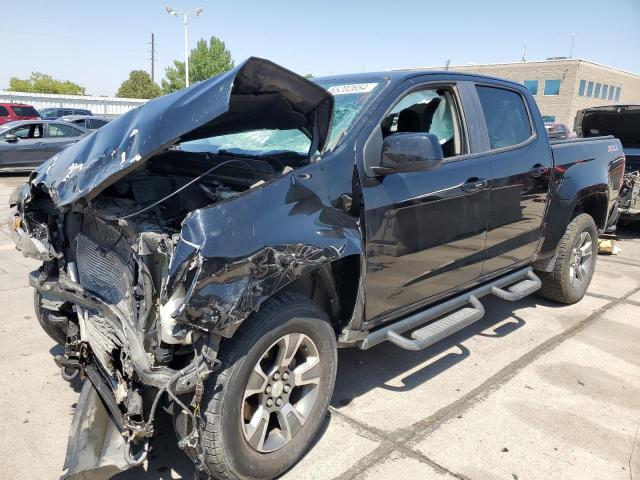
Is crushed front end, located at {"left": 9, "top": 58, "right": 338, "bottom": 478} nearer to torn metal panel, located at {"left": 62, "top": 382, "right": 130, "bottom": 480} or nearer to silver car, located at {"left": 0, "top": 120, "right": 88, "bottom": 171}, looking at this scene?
torn metal panel, located at {"left": 62, "top": 382, "right": 130, "bottom": 480}

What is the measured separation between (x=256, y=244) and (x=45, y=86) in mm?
85754

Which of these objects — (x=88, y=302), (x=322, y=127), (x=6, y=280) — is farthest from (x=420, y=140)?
(x=6, y=280)

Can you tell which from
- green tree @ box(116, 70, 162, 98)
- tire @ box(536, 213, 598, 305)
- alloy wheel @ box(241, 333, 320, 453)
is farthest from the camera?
green tree @ box(116, 70, 162, 98)

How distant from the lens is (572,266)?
5.21m

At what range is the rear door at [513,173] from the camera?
3893 mm

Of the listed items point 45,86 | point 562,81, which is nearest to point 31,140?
point 562,81

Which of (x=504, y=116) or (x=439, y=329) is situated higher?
(x=504, y=116)

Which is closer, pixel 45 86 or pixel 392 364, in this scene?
pixel 392 364

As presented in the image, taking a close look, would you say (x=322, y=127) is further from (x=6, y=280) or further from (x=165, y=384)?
(x=6, y=280)

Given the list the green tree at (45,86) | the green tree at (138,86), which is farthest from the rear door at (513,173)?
the green tree at (45,86)

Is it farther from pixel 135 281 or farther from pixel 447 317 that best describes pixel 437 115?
pixel 135 281

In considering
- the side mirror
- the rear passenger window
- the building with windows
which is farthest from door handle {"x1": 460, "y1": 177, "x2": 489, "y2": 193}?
the building with windows

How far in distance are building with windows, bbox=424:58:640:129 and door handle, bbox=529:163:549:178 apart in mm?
41402

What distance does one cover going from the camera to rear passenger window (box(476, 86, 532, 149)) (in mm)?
3957
